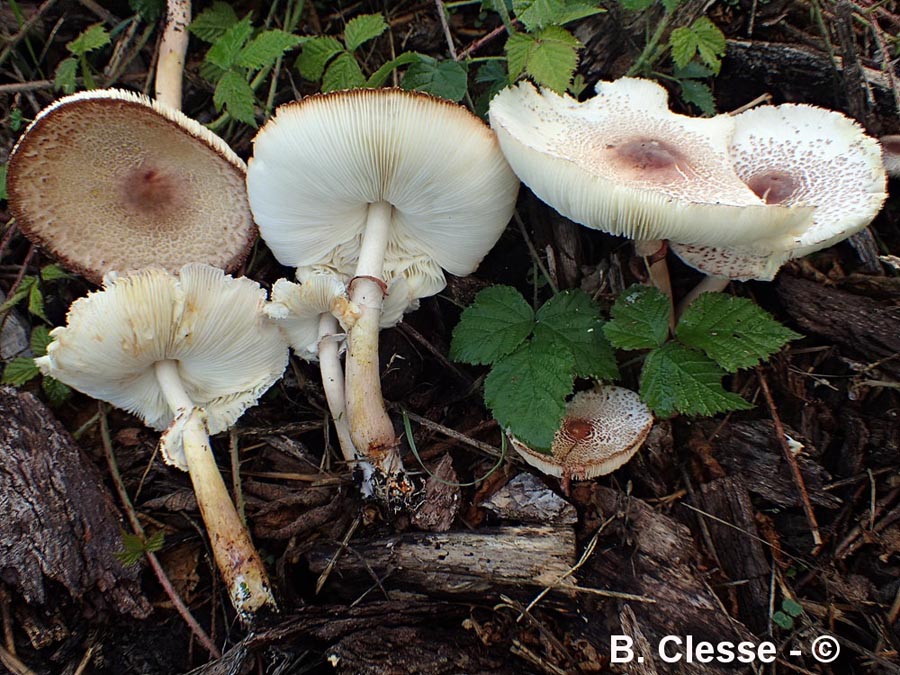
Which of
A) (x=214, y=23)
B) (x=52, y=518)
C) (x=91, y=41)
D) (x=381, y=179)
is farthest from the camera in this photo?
(x=214, y=23)

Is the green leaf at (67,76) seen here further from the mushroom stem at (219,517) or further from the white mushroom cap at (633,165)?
the white mushroom cap at (633,165)

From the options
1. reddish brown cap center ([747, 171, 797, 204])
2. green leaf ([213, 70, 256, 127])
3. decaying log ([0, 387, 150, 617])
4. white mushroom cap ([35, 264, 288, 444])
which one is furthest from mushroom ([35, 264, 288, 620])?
reddish brown cap center ([747, 171, 797, 204])

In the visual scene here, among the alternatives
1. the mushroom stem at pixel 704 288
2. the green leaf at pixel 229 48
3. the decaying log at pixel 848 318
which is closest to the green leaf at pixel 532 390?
the mushroom stem at pixel 704 288

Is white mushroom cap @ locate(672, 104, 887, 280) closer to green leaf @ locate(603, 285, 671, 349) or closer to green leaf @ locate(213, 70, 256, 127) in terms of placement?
green leaf @ locate(603, 285, 671, 349)

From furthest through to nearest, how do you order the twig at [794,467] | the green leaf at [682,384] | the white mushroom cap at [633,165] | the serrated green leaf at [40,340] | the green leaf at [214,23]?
1. the green leaf at [214,23]
2. the serrated green leaf at [40,340]
3. the twig at [794,467]
4. the green leaf at [682,384]
5. the white mushroom cap at [633,165]

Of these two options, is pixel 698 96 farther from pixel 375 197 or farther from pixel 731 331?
pixel 375 197

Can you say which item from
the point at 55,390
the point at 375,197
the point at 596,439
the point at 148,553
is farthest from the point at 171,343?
the point at 596,439

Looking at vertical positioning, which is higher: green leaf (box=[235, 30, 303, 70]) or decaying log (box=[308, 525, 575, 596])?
green leaf (box=[235, 30, 303, 70])
